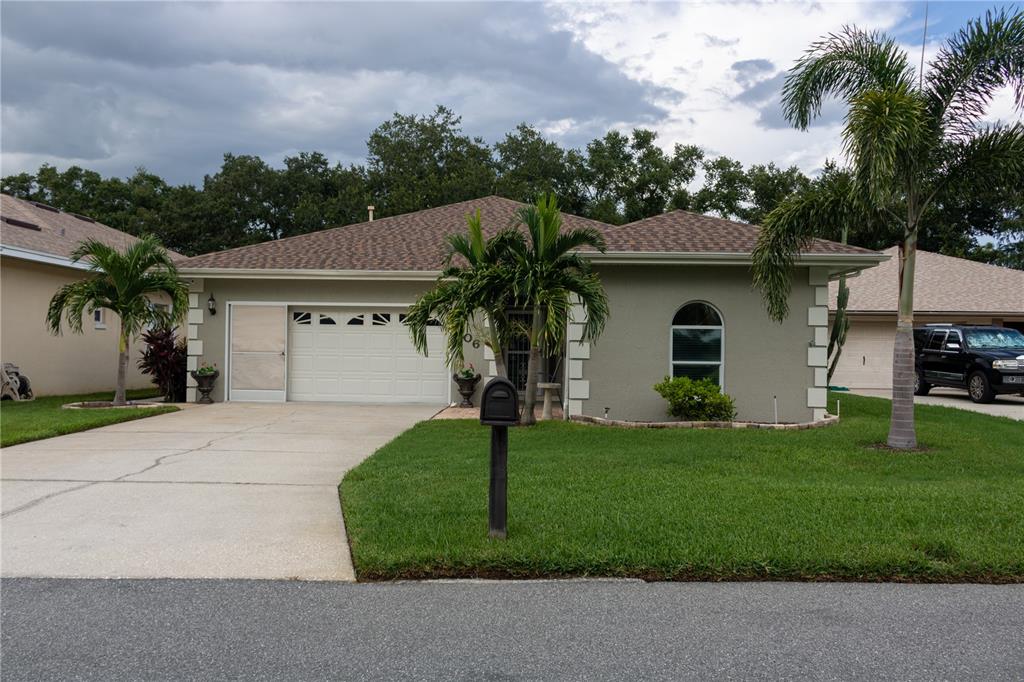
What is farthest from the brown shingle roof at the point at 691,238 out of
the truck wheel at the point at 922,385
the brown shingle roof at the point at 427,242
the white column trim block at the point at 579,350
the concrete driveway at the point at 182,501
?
the truck wheel at the point at 922,385

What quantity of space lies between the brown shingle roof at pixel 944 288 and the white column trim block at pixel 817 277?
9.90 m

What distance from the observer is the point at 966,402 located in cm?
1867

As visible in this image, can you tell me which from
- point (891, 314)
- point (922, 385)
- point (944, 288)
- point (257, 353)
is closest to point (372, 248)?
point (257, 353)

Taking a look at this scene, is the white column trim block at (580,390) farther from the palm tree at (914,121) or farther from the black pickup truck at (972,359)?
the black pickup truck at (972,359)

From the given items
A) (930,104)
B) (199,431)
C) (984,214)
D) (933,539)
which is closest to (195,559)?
(933,539)

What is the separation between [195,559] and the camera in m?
5.55

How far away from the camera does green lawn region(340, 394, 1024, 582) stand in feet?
17.3

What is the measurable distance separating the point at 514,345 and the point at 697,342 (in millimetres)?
4955

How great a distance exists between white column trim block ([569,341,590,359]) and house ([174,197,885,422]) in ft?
0.06

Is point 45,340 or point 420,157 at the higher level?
point 420,157

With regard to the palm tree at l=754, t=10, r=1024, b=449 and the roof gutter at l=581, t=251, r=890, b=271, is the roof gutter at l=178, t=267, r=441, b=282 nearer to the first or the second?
the roof gutter at l=581, t=251, r=890, b=271

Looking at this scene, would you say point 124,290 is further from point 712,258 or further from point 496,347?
point 712,258

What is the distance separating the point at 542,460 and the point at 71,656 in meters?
5.72

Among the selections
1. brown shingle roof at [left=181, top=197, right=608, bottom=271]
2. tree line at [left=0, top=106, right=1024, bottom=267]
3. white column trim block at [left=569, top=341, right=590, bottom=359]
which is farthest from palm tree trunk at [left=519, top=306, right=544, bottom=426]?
tree line at [left=0, top=106, right=1024, bottom=267]
